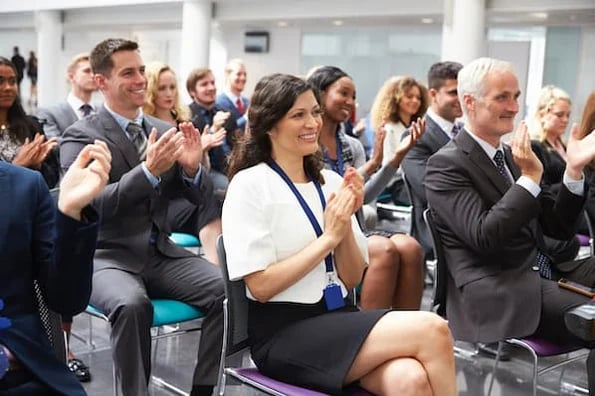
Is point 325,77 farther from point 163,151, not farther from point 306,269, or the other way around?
point 306,269

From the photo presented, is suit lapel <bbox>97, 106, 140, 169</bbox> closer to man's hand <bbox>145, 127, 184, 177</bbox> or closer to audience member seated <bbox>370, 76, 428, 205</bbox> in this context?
man's hand <bbox>145, 127, 184, 177</bbox>

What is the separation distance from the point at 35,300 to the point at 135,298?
3.21 ft

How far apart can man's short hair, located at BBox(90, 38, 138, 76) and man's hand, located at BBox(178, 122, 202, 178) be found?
50 cm

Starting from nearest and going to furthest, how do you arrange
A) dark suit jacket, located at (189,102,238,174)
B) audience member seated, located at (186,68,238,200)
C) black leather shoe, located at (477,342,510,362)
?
black leather shoe, located at (477,342,510,362) < dark suit jacket, located at (189,102,238,174) < audience member seated, located at (186,68,238,200)

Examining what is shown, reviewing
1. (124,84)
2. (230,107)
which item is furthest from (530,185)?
(230,107)

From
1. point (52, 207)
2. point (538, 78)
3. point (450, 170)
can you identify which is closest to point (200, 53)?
point (538, 78)

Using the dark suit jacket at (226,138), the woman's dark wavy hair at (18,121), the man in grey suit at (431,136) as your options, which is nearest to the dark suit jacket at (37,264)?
the woman's dark wavy hair at (18,121)

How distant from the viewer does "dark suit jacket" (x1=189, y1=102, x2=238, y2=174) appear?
16.2 feet

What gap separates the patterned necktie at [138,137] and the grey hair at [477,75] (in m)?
1.41

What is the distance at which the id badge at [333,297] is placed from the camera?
88.6 inches

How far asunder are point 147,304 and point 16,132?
1328 mm

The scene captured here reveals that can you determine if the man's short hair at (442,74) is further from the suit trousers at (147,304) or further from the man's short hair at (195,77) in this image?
the man's short hair at (195,77)

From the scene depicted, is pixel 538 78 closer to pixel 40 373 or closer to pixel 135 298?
pixel 135 298

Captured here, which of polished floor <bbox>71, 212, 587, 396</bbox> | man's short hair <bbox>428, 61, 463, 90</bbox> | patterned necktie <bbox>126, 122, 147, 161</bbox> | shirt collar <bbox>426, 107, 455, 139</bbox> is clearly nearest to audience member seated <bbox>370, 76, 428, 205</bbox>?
man's short hair <bbox>428, 61, 463, 90</bbox>
